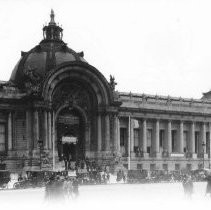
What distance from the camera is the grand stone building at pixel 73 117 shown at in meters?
57.2

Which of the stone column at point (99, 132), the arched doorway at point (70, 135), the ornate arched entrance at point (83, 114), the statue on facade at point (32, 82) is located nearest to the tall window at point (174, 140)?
the ornate arched entrance at point (83, 114)

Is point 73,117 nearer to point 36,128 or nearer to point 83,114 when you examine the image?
point 83,114

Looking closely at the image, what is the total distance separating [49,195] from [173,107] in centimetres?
4936

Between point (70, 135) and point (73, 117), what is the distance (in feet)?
6.63

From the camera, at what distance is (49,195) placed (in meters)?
23.4

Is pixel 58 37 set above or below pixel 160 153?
above

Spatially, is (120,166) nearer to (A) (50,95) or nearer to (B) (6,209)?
(A) (50,95)

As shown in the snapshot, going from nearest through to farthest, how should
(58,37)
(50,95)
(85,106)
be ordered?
(50,95)
(85,106)
(58,37)

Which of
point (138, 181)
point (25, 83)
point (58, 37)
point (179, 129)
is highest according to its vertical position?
point (58, 37)

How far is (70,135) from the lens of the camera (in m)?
61.7

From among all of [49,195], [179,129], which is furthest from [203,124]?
[49,195]

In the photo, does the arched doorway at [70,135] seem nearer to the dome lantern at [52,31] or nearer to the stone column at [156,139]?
the dome lantern at [52,31]

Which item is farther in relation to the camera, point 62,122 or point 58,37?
point 58,37

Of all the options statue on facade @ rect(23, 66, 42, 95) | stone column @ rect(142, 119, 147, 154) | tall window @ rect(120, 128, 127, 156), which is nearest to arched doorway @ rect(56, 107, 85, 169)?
statue on facade @ rect(23, 66, 42, 95)
